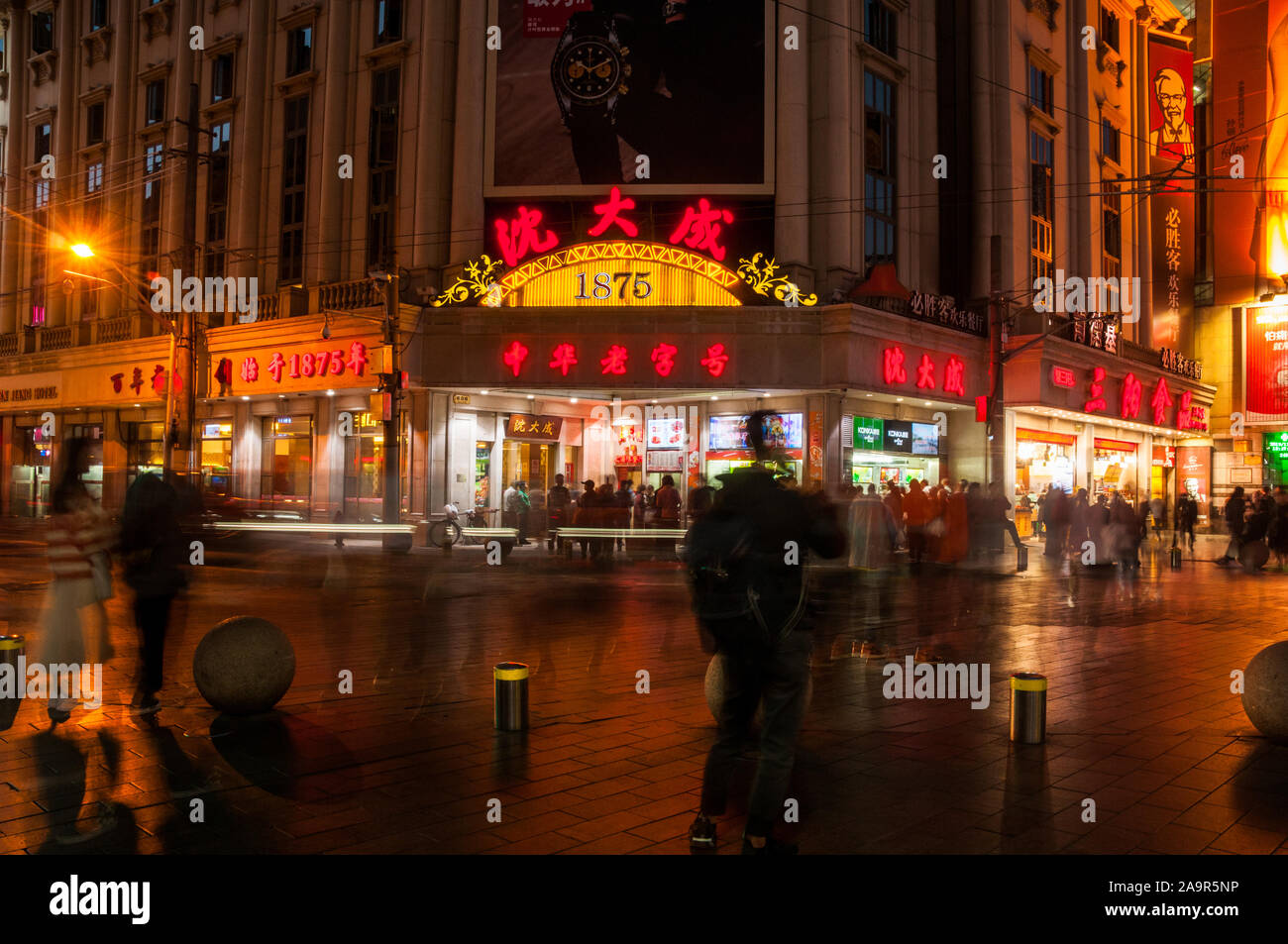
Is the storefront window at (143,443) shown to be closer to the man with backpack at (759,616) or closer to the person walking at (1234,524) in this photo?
the person walking at (1234,524)

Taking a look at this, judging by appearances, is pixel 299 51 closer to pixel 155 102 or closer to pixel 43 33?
pixel 155 102

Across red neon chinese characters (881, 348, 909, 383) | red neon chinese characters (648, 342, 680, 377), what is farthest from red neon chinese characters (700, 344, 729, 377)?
red neon chinese characters (881, 348, 909, 383)

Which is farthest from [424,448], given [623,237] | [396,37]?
[396,37]

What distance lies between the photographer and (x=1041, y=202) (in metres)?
32.4

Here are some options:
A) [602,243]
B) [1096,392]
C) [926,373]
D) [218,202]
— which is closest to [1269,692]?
[602,243]

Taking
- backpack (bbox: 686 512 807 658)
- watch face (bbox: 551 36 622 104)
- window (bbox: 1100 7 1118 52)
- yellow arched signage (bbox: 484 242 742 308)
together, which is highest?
window (bbox: 1100 7 1118 52)

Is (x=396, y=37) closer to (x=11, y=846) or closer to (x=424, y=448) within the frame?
(x=424, y=448)

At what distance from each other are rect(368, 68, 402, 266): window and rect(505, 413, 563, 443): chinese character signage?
6.13m

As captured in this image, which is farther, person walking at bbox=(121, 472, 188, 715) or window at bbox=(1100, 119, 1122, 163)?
window at bbox=(1100, 119, 1122, 163)

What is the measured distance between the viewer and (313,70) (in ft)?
99.2

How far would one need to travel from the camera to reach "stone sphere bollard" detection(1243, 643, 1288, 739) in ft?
21.4

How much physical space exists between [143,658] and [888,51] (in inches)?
1091

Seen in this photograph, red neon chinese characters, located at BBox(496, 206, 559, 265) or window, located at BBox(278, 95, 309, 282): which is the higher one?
window, located at BBox(278, 95, 309, 282)

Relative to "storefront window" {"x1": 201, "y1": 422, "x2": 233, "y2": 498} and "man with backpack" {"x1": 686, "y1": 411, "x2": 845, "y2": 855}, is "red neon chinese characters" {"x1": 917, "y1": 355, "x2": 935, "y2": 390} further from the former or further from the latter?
"man with backpack" {"x1": 686, "y1": 411, "x2": 845, "y2": 855}
